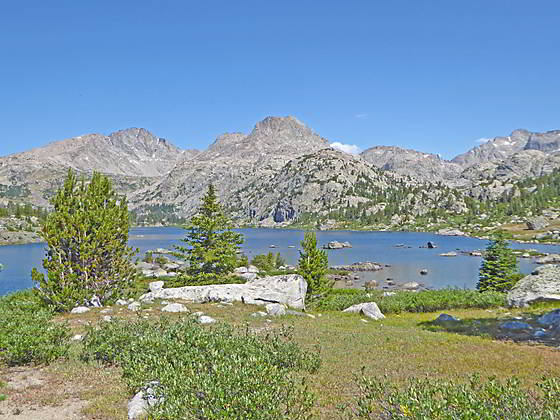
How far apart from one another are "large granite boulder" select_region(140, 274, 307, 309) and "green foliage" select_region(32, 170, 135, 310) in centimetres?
550

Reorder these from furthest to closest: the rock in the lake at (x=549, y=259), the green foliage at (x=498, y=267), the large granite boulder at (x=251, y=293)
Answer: the rock in the lake at (x=549, y=259) < the green foliage at (x=498, y=267) < the large granite boulder at (x=251, y=293)

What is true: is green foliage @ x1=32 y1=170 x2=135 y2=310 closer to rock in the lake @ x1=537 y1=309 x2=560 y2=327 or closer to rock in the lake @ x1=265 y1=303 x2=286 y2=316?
rock in the lake @ x1=265 y1=303 x2=286 y2=316

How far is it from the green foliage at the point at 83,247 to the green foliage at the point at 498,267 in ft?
156

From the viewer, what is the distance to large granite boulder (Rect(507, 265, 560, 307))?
125 feet

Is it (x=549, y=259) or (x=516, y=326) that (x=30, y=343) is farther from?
(x=549, y=259)

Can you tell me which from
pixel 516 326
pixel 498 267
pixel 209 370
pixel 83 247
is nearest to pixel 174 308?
pixel 83 247

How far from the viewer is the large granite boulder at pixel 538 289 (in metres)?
38.2

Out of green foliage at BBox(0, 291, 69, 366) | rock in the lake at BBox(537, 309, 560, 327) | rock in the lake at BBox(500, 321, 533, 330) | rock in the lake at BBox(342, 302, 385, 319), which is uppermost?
green foliage at BBox(0, 291, 69, 366)

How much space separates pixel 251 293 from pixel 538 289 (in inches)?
1107

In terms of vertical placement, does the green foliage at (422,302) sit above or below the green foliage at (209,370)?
below

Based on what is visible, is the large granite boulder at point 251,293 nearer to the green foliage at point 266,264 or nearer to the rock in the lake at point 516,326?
the rock in the lake at point 516,326

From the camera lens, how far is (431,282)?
81938mm

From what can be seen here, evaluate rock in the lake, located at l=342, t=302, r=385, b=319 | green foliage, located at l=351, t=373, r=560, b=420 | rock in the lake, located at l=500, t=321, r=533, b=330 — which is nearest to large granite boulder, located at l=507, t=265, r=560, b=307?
rock in the lake, located at l=500, t=321, r=533, b=330

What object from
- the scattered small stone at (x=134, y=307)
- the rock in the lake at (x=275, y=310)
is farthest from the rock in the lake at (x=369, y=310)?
the scattered small stone at (x=134, y=307)
